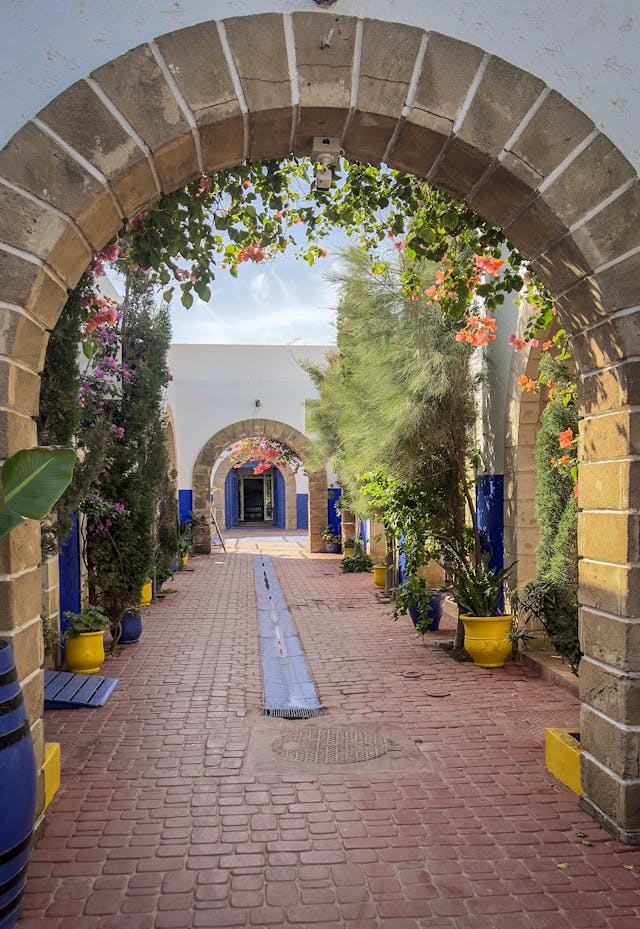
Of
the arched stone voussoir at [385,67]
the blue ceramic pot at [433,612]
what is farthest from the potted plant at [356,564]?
the arched stone voussoir at [385,67]

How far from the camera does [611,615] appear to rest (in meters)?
3.08

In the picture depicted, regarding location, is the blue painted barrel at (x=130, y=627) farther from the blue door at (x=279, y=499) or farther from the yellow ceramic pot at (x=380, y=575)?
the blue door at (x=279, y=499)

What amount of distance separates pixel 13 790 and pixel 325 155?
2.55 m

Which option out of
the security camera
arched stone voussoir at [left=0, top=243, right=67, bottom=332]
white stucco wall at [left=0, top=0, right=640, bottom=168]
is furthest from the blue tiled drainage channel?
white stucco wall at [left=0, top=0, right=640, bottom=168]

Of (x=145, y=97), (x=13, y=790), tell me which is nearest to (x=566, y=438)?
(x=145, y=97)

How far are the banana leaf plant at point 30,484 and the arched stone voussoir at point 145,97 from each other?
123 centimetres

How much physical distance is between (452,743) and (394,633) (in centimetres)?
341

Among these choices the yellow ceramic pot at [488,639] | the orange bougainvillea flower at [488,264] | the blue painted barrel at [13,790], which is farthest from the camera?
the yellow ceramic pot at [488,639]

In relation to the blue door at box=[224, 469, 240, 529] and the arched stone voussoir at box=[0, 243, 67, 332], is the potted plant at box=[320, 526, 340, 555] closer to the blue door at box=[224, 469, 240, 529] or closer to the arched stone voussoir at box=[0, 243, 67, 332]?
the blue door at box=[224, 469, 240, 529]

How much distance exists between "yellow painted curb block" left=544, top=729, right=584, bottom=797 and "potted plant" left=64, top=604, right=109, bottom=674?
3.71m

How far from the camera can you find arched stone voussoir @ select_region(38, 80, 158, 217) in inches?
108

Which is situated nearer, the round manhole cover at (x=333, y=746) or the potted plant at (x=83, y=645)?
the round manhole cover at (x=333, y=746)

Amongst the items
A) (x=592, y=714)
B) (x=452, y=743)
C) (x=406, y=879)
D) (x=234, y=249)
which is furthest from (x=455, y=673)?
(x=234, y=249)

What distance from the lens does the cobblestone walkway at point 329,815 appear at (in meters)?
2.60
